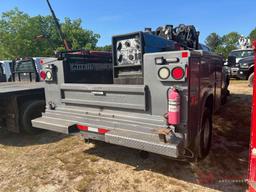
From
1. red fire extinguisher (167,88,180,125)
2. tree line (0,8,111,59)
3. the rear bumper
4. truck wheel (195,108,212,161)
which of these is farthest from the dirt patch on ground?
tree line (0,8,111,59)

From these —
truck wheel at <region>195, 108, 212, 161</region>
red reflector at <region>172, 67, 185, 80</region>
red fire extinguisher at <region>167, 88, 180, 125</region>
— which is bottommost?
truck wheel at <region>195, 108, 212, 161</region>

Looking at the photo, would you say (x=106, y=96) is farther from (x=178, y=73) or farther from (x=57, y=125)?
(x=178, y=73)

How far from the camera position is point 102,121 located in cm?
356

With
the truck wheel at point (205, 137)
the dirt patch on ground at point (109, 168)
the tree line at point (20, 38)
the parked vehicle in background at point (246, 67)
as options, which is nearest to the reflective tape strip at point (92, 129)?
the dirt patch on ground at point (109, 168)

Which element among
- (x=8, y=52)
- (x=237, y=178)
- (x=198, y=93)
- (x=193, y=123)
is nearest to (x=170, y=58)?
(x=198, y=93)

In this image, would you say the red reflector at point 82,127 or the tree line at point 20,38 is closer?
the red reflector at point 82,127

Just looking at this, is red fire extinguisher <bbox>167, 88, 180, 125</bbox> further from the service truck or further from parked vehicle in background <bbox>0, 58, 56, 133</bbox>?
parked vehicle in background <bbox>0, 58, 56, 133</bbox>

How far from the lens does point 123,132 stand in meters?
3.19

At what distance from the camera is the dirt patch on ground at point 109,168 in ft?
10.4

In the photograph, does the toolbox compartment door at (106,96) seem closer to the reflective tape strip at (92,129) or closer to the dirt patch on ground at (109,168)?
the reflective tape strip at (92,129)

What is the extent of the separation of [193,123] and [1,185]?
2.84 meters

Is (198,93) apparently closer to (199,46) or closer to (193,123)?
(193,123)

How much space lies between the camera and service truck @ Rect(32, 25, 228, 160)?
9.36 feet

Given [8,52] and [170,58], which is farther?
[8,52]
